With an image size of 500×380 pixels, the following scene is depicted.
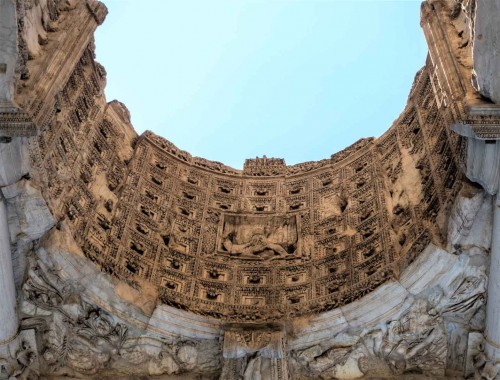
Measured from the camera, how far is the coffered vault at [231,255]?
9.41 meters

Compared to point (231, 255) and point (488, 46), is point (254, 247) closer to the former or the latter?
point (231, 255)

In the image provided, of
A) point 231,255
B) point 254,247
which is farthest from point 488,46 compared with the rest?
point 231,255

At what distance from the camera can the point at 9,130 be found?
8.74 meters

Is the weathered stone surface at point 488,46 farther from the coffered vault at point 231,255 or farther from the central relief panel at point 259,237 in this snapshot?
the central relief panel at point 259,237

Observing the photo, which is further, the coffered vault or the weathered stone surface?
the coffered vault

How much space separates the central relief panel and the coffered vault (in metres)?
0.05

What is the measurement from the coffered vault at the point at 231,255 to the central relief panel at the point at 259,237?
5cm

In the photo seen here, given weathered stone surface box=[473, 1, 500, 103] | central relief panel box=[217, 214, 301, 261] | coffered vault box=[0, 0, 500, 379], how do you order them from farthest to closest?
central relief panel box=[217, 214, 301, 261] < coffered vault box=[0, 0, 500, 379] < weathered stone surface box=[473, 1, 500, 103]

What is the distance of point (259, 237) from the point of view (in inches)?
492

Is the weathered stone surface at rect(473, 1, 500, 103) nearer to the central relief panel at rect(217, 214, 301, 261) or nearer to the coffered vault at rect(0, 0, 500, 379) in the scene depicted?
the coffered vault at rect(0, 0, 500, 379)

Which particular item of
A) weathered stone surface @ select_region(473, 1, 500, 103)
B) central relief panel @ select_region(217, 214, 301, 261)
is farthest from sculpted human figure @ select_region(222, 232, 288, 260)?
weathered stone surface @ select_region(473, 1, 500, 103)

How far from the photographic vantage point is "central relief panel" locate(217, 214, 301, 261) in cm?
1212

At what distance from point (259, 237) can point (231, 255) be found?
0.66 meters

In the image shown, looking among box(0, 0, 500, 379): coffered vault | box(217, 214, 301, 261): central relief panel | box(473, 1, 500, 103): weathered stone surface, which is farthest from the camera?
box(217, 214, 301, 261): central relief panel
